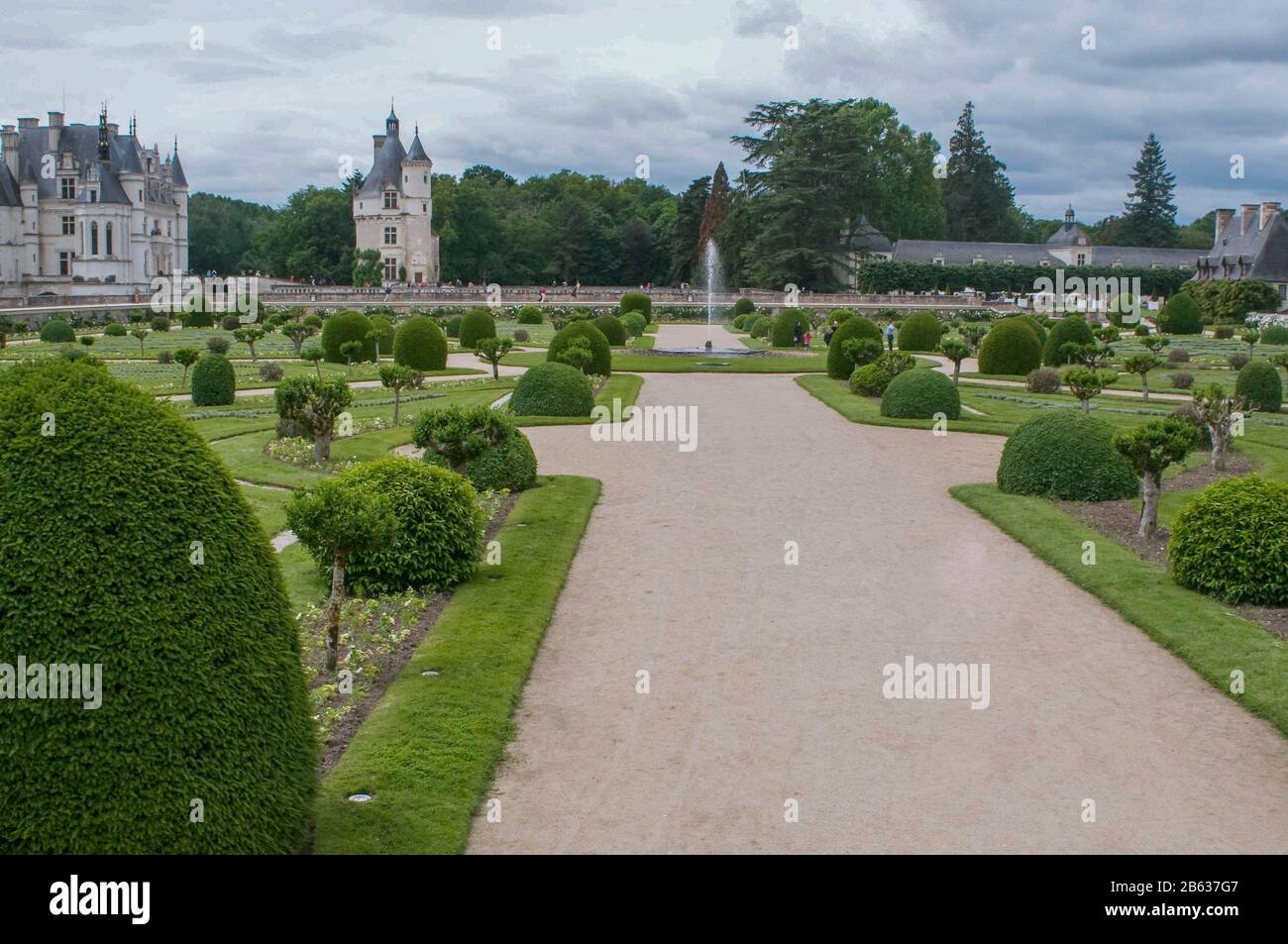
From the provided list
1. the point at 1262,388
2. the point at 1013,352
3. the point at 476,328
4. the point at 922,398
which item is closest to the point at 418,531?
the point at 922,398

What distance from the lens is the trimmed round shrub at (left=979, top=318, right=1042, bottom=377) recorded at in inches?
1340

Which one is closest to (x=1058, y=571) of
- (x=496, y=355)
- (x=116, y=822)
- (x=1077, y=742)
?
(x=1077, y=742)

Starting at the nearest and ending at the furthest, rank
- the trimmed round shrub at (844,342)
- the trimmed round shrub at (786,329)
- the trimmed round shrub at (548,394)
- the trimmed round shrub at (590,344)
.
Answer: the trimmed round shrub at (548,394) → the trimmed round shrub at (590,344) → the trimmed round shrub at (844,342) → the trimmed round shrub at (786,329)

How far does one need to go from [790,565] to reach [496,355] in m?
18.9

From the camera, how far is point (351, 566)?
10734 mm

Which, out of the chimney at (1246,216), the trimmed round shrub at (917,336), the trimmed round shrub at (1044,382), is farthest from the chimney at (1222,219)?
the trimmed round shrub at (1044,382)

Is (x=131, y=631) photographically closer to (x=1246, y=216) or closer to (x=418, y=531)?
(x=418, y=531)

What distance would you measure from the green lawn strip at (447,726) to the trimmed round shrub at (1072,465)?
6354mm

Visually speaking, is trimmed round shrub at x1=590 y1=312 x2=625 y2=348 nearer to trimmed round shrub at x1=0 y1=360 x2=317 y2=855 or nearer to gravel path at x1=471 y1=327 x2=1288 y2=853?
gravel path at x1=471 y1=327 x2=1288 y2=853

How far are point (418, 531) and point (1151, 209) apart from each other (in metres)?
110

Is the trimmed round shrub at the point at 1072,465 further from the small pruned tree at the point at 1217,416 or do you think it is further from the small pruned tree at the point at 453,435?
the small pruned tree at the point at 453,435

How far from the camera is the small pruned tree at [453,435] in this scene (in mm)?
13547

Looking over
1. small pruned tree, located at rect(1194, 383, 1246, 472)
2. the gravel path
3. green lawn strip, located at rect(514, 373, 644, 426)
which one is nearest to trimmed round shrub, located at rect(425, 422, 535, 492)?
the gravel path
